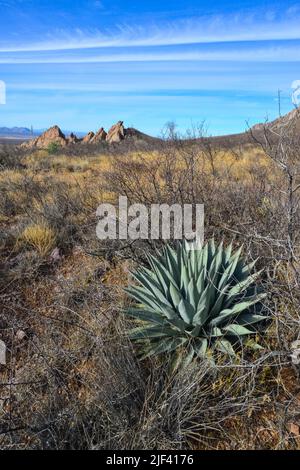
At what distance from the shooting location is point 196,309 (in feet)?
10.2

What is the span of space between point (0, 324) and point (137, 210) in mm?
2595

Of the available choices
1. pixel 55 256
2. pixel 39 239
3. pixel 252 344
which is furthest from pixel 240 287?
pixel 39 239

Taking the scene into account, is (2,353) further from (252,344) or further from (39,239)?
(39,239)

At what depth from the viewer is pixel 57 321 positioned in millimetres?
3893

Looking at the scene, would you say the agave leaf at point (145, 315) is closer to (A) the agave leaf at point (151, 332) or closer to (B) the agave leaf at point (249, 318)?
(A) the agave leaf at point (151, 332)

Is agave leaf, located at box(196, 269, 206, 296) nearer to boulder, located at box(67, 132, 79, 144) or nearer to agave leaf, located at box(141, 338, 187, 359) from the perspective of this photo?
agave leaf, located at box(141, 338, 187, 359)

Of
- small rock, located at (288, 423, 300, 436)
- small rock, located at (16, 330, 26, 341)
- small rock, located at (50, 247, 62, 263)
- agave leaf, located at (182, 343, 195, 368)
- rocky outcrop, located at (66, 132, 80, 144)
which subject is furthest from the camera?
rocky outcrop, located at (66, 132, 80, 144)

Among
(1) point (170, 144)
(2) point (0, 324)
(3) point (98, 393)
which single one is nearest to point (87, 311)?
(2) point (0, 324)

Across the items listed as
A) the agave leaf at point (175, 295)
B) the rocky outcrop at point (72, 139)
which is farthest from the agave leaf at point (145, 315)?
the rocky outcrop at point (72, 139)

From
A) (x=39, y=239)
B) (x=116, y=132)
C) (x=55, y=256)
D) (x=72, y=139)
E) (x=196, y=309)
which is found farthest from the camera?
(x=72, y=139)

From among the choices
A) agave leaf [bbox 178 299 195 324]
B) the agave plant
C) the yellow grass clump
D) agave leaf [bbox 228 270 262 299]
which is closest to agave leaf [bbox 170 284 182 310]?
the agave plant

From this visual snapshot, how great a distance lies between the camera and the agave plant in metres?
2.99

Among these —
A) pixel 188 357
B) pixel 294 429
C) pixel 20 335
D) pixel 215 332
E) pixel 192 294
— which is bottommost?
pixel 294 429

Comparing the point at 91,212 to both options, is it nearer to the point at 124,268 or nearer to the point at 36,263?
the point at 36,263
